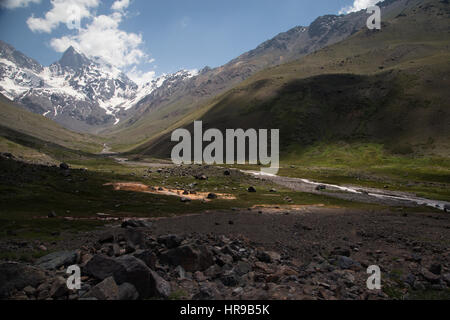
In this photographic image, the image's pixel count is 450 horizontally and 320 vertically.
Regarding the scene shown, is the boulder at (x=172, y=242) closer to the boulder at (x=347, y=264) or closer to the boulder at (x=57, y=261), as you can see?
the boulder at (x=57, y=261)

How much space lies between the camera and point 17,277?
1410cm

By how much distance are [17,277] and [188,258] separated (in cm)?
948

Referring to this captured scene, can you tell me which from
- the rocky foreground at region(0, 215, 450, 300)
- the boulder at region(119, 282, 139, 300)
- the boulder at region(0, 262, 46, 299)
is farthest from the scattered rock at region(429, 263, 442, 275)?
the boulder at region(0, 262, 46, 299)

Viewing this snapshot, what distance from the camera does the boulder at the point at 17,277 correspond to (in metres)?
13.5

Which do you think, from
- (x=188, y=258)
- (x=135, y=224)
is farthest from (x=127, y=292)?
(x=135, y=224)

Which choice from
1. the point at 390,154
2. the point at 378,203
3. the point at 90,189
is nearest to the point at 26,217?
the point at 90,189

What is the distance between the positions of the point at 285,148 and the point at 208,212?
145 m

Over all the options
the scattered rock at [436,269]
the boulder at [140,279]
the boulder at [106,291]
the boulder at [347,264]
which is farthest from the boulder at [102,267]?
the scattered rock at [436,269]

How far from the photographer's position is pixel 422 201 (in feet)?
224

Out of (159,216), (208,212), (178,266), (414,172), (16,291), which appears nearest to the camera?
(16,291)

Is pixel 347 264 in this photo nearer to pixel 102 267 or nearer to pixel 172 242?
pixel 172 242

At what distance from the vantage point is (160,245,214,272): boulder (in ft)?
60.2

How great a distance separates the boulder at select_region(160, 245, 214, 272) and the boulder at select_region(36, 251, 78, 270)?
5.81m
